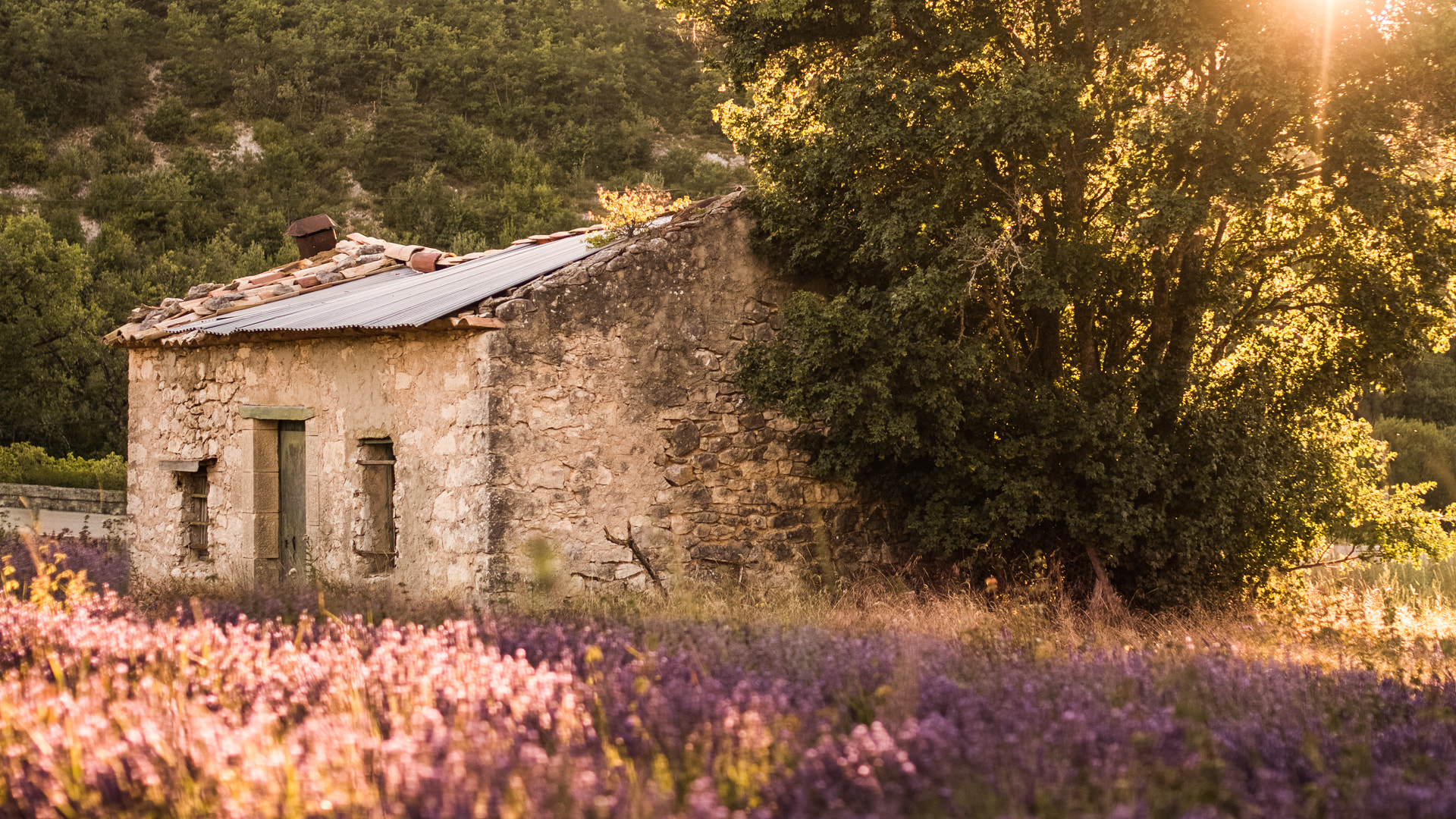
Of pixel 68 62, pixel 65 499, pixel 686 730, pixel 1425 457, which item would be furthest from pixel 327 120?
pixel 686 730

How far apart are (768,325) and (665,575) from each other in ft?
7.54

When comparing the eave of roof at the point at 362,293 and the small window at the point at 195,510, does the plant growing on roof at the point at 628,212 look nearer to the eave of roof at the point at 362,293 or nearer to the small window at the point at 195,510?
the eave of roof at the point at 362,293

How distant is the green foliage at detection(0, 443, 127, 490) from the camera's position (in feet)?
68.4

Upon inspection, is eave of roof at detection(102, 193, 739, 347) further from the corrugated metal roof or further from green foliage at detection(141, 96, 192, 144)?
green foliage at detection(141, 96, 192, 144)

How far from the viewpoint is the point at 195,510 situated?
35.4ft

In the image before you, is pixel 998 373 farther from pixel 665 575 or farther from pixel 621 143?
pixel 621 143

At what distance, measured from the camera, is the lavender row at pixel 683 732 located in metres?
2.64

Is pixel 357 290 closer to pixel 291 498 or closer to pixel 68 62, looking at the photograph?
pixel 291 498

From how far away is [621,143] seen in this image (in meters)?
39.4

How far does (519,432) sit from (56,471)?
58.6ft

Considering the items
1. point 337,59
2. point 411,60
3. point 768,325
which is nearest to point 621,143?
point 411,60

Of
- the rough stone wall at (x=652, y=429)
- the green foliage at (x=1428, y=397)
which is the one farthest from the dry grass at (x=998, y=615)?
the green foliage at (x=1428, y=397)

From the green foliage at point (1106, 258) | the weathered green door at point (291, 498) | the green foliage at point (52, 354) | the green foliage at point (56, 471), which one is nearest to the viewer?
the green foliage at point (1106, 258)

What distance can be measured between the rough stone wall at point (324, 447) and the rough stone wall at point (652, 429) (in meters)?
0.35
